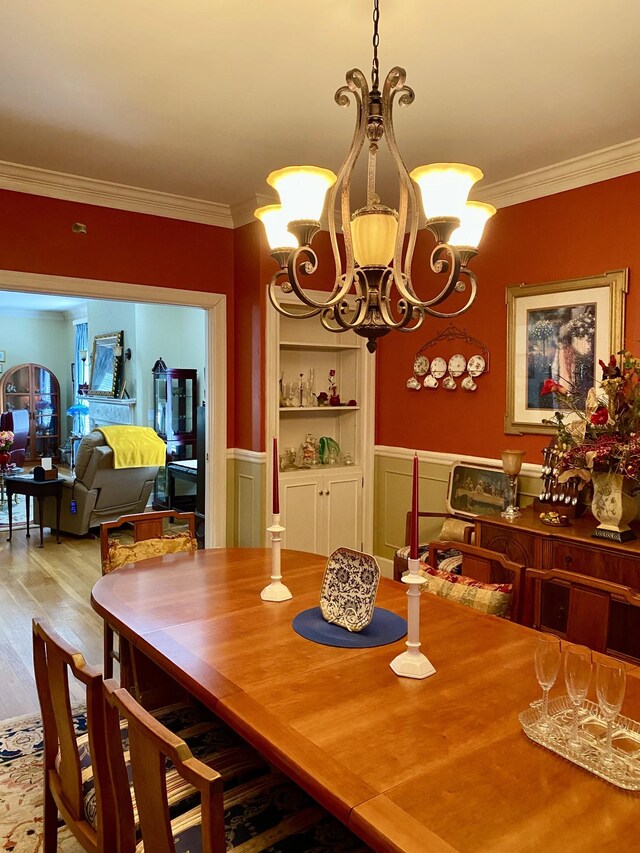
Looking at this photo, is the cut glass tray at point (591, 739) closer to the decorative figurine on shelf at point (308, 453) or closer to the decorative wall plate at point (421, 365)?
the decorative wall plate at point (421, 365)

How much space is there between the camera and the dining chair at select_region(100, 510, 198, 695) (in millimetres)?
2455

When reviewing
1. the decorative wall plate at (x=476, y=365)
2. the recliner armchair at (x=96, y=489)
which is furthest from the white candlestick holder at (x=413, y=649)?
the recliner armchair at (x=96, y=489)

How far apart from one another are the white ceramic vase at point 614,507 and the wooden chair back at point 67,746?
2.30 metres

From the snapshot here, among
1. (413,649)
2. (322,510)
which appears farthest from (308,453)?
(413,649)

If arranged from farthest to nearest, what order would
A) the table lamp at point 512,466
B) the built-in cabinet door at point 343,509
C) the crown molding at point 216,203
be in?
the built-in cabinet door at point 343,509
the table lamp at point 512,466
the crown molding at point 216,203

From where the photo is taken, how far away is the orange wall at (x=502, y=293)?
3.27 meters

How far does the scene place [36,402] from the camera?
10922 mm

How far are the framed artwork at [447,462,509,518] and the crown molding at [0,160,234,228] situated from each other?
2365mm

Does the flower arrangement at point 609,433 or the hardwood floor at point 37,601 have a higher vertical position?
the flower arrangement at point 609,433

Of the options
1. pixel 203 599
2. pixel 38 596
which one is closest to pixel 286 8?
pixel 203 599

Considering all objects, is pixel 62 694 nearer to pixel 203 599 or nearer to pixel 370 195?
pixel 203 599

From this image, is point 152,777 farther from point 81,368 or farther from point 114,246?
point 81,368

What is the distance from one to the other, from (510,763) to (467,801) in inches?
6.3

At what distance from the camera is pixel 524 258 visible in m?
3.73
